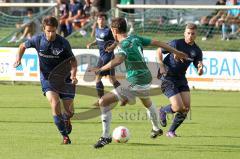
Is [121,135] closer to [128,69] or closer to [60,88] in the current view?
[128,69]

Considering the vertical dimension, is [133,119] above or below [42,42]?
below

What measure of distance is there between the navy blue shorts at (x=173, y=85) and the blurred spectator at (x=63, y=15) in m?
11.9

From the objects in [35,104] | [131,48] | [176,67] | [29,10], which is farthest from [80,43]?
[131,48]

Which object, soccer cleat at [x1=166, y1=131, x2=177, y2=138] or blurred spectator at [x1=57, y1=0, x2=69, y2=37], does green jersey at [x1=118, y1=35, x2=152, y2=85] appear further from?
blurred spectator at [x1=57, y1=0, x2=69, y2=37]

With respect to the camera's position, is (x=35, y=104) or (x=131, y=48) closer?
(x=131, y=48)

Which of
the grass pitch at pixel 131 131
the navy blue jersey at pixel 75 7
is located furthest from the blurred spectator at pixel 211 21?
the grass pitch at pixel 131 131

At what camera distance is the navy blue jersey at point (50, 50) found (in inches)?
472

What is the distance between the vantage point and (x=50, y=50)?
1199 cm

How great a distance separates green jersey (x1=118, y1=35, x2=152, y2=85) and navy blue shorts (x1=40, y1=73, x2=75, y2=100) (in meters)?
1.13

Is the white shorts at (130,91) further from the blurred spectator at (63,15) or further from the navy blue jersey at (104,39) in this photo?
the blurred spectator at (63,15)

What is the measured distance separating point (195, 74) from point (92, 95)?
3.18m

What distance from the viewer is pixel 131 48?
38.1 feet

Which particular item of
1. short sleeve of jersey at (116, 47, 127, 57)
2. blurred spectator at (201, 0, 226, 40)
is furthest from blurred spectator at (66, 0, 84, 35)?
short sleeve of jersey at (116, 47, 127, 57)

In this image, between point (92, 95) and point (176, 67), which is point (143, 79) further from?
point (92, 95)
